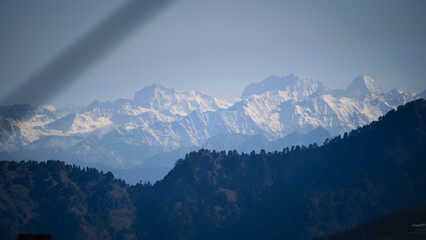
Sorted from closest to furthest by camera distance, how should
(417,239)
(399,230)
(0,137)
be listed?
(0,137)
(417,239)
(399,230)

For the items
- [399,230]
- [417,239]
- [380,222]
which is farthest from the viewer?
[380,222]

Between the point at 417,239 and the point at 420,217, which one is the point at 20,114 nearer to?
the point at 417,239

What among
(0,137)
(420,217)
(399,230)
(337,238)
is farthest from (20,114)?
(337,238)

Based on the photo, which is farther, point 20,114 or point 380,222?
point 380,222

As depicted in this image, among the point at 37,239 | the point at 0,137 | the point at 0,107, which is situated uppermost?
the point at 0,107

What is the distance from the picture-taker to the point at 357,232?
5699 inches

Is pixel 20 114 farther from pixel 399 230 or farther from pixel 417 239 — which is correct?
pixel 399 230

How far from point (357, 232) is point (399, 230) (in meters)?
19.4

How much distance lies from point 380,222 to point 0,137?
141m

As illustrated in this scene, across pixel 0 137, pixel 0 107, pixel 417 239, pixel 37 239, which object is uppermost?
pixel 0 107

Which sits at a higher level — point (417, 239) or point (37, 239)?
point (37, 239)

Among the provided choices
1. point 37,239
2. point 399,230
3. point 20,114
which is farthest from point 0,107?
point 399,230

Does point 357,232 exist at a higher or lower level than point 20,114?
lower

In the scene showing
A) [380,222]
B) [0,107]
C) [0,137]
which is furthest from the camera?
[380,222]
